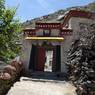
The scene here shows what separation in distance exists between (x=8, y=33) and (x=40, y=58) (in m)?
10.5

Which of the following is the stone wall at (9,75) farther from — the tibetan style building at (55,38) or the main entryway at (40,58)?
the tibetan style building at (55,38)

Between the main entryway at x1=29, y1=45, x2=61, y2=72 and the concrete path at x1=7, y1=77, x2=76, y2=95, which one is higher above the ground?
the main entryway at x1=29, y1=45, x2=61, y2=72

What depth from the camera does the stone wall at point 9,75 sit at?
62.4 ft

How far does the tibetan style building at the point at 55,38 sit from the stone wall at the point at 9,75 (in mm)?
2449

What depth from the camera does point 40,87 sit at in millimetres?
20484

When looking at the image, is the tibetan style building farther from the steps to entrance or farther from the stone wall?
the stone wall

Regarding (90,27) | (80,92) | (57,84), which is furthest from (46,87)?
(90,27)

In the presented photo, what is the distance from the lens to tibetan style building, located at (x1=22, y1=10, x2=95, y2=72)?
2616cm

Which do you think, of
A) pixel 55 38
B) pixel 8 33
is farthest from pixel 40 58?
pixel 8 33

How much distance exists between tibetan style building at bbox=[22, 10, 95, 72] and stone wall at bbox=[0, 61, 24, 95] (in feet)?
8.03

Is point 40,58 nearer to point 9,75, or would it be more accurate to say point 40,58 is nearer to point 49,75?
point 49,75

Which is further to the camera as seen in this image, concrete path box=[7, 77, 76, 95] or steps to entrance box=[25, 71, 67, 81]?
steps to entrance box=[25, 71, 67, 81]

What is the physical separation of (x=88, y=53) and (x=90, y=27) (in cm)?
542

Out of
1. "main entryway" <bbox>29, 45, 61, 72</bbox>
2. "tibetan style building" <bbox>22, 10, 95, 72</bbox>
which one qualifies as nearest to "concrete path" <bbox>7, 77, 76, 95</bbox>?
"tibetan style building" <bbox>22, 10, 95, 72</bbox>
